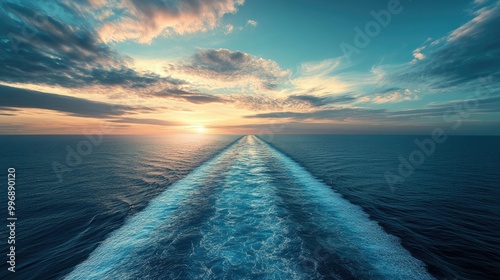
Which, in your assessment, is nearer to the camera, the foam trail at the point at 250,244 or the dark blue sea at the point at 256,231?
the foam trail at the point at 250,244

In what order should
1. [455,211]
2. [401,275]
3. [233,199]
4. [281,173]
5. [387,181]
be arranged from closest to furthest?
[401,275] → [455,211] → [233,199] → [387,181] → [281,173]

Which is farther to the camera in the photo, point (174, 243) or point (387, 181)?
point (387, 181)

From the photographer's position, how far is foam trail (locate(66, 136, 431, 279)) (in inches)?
419

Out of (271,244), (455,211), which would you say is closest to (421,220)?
(455,211)

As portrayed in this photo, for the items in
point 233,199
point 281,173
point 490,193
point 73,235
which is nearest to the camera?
point 73,235

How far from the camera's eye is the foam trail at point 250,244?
34.9ft

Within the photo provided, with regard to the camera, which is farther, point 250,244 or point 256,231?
point 256,231

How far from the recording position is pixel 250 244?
13.2m

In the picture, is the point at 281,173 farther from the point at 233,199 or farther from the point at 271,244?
the point at 271,244

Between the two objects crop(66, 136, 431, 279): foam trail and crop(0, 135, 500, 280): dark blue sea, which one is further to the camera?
crop(0, 135, 500, 280): dark blue sea

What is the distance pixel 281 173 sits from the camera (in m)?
35.8

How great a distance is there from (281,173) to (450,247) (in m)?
23.9

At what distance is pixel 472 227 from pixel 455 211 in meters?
3.75

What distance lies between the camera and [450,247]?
1341 centimetres
